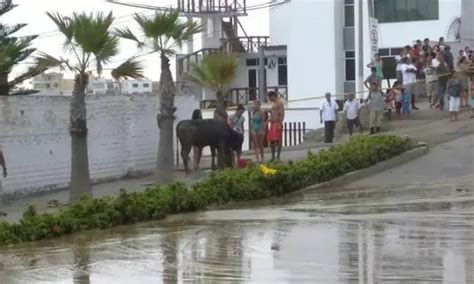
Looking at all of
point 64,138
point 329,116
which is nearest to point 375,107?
point 329,116

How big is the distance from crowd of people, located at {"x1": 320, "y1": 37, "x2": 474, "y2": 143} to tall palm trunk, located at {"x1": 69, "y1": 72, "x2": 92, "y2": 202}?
387 inches

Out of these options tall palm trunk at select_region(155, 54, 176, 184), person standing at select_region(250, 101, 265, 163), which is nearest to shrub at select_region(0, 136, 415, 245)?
person standing at select_region(250, 101, 265, 163)

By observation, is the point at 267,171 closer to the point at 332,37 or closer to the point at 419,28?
A: the point at 419,28

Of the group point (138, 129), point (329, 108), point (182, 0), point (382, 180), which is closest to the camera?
point (382, 180)

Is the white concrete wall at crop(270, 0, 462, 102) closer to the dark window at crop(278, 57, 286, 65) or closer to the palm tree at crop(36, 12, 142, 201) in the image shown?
the dark window at crop(278, 57, 286, 65)

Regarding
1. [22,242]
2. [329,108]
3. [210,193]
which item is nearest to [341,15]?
[329,108]

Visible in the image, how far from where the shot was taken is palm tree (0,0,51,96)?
2044 centimetres

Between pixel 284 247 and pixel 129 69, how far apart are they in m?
7.47

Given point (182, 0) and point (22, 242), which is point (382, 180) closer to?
point (22, 242)

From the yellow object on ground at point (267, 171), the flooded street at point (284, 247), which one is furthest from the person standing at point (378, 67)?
the flooded street at point (284, 247)

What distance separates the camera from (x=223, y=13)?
4988 cm

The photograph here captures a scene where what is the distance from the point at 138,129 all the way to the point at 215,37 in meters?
25.8

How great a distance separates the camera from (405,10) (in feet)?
152

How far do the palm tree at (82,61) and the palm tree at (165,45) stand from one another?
0.75 m
